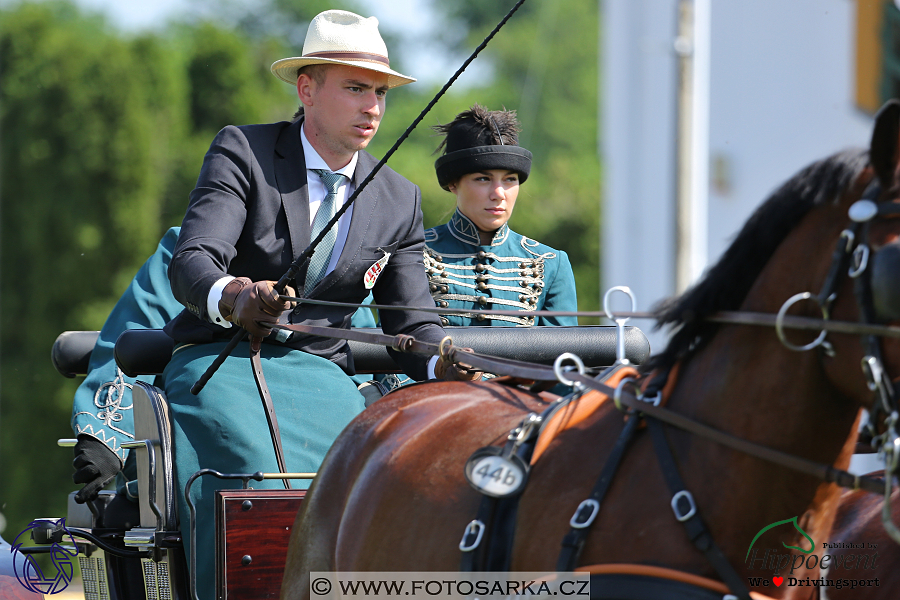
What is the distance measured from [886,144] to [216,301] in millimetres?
1723

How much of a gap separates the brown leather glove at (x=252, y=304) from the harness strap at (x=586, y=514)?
108 centimetres

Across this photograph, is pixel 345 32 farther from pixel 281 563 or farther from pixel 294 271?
pixel 281 563

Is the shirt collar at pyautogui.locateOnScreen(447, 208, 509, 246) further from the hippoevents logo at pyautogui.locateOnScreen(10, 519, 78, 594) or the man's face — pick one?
the hippoevents logo at pyautogui.locateOnScreen(10, 519, 78, 594)

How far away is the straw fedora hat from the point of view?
3158 mm

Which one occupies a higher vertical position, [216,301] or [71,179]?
[71,179]

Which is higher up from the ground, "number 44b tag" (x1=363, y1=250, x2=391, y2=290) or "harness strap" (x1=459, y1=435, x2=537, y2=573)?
"number 44b tag" (x1=363, y1=250, x2=391, y2=290)

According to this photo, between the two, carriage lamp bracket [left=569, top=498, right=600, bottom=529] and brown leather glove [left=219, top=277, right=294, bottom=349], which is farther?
brown leather glove [left=219, top=277, right=294, bottom=349]

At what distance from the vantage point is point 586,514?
6.07 feet

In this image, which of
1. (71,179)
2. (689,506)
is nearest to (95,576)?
(689,506)

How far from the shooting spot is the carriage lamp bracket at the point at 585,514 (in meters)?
1.84

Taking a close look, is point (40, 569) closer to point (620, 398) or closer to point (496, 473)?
point (496, 473)

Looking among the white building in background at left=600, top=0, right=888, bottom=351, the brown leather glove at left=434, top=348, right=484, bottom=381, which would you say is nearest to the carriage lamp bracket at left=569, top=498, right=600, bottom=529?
the brown leather glove at left=434, top=348, right=484, bottom=381

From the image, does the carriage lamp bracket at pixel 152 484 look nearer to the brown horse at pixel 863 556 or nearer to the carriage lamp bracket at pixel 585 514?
the carriage lamp bracket at pixel 585 514

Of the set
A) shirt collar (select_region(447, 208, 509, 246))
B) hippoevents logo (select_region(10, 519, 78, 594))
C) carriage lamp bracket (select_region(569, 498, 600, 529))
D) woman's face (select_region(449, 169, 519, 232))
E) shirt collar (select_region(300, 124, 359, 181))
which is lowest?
hippoevents logo (select_region(10, 519, 78, 594))
